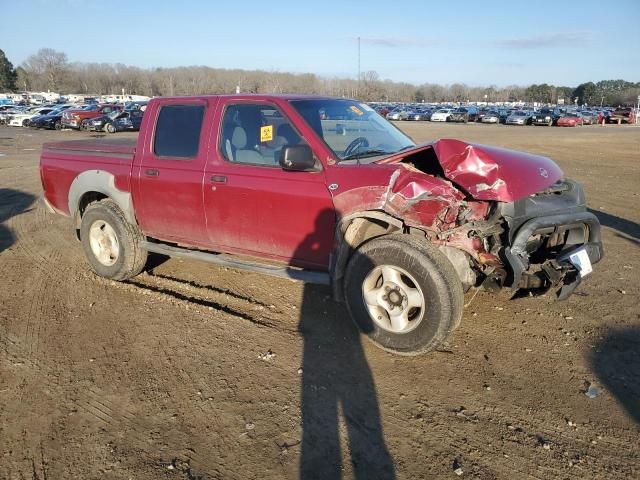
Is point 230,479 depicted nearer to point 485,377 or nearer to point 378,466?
point 378,466

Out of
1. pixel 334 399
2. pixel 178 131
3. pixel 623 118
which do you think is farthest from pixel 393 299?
pixel 623 118

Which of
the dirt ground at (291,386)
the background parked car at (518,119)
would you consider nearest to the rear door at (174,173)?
the dirt ground at (291,386)

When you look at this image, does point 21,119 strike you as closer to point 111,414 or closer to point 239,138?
point 239,138

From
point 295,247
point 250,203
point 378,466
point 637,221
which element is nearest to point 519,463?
point 378,466

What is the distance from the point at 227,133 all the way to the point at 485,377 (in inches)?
120

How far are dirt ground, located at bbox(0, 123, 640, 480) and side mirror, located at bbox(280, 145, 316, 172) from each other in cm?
143

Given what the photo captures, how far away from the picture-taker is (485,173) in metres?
3.68

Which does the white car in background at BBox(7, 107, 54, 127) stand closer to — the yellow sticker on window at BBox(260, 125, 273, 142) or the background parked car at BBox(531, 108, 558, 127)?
the yellow sticker on window at BBox(260, 125, 273, 142)

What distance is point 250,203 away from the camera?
4.42m

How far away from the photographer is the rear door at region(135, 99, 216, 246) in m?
4.78

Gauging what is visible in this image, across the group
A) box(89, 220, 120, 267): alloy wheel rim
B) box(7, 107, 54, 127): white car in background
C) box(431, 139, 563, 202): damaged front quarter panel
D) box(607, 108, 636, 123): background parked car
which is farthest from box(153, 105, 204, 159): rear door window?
box(607, 108, 636, 123): background parked car

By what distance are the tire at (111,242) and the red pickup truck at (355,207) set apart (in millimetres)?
25

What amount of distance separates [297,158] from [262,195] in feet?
1.95

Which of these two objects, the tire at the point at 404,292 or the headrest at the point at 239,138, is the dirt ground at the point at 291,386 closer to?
the tire at the point at 404,292
